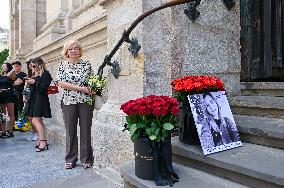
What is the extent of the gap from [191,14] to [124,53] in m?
0.91

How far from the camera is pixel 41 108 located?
19.1 feet

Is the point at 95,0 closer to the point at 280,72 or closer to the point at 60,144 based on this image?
the point at 60,144

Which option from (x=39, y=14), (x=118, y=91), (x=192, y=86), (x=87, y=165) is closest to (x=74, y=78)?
(x=118, y=91)

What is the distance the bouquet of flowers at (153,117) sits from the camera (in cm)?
271

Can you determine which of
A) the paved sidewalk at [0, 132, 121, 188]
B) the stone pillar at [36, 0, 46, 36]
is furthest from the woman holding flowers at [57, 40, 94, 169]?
the stone pillar at [36, 0, 46, 36]

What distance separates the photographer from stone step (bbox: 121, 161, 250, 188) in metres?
2.68

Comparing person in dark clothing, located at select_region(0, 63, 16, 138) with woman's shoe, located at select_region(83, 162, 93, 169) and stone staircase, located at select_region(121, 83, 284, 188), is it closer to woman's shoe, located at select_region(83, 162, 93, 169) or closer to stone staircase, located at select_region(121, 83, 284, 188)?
woman's shoe, located at select_region(83, 162, 93, 169)

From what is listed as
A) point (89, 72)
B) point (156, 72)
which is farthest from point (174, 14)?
point (89, 72)

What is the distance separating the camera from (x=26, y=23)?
13.5 m

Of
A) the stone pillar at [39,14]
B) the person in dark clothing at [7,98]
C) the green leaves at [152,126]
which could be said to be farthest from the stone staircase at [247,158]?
the stone pillar at [39,14]

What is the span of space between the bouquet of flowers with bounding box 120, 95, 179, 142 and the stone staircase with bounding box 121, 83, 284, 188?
16.7 inches

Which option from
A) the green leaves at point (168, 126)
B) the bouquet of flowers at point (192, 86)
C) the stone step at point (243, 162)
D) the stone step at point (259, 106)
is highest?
the bouquet of flowers at point (192, 86)

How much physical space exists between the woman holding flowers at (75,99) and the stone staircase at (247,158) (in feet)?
4.68

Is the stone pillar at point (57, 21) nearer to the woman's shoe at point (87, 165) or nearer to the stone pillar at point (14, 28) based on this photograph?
the woman's shoe at point (87, 165)
